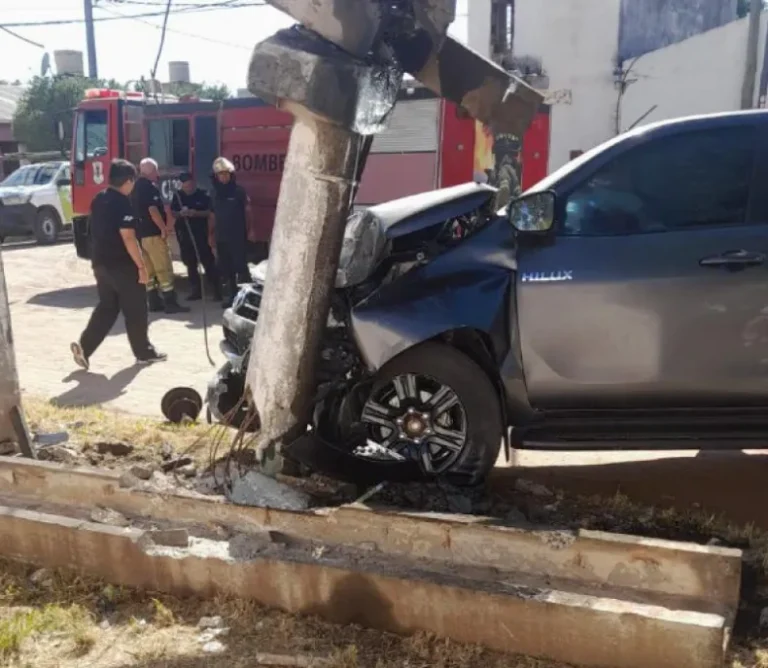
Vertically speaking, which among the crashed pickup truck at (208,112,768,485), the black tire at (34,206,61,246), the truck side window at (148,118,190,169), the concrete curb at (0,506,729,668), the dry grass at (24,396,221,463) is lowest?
the concrete curb at (0,506,729,668)

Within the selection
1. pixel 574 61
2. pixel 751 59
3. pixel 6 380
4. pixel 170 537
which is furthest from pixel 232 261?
pixel 751 59

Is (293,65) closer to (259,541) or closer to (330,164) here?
(330,164)

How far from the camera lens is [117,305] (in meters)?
7.84

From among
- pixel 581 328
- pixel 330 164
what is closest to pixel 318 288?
pixel 330 164

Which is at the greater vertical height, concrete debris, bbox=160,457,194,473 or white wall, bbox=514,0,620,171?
white wall, bbox=514,0,620,171

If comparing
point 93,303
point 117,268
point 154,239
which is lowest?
point 93,303

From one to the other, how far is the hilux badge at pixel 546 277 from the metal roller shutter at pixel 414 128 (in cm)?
778

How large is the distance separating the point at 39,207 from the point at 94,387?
1421 centimetres

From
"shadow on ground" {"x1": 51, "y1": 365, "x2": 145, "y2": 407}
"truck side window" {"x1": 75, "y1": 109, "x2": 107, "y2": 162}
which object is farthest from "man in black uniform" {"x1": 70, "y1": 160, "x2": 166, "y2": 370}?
"truck side window" {"x1": 75, "y1": 109, "x2": 107, "y2": 162}

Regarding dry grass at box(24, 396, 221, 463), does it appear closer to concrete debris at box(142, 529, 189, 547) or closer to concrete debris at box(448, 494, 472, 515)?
concrete debris at box(142, 529, 189, 547)

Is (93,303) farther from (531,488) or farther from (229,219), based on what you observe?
(531,488)

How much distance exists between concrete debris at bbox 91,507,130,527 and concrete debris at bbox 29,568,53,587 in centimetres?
28

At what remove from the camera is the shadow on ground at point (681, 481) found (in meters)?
4.21

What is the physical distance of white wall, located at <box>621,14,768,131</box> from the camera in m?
17.3
